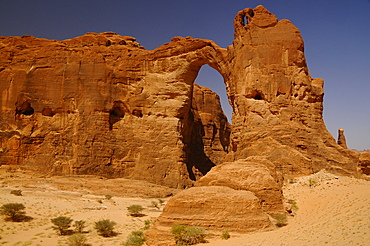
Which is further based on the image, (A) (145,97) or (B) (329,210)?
(A) (145,97)

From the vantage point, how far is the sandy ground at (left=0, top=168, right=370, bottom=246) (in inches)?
405

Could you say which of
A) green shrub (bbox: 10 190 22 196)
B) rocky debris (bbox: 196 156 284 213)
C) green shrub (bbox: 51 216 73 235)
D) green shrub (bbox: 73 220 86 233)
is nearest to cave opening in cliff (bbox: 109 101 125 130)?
green shrub (bbox: 10 190 22 196)

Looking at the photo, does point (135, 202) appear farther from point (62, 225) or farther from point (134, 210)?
point (62, 225)

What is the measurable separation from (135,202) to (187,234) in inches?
569

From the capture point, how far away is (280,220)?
1280 centimetres

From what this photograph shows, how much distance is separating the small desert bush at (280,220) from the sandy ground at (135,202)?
0.28m

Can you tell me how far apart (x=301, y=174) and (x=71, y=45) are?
24.1 meters

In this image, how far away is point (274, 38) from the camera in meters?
25.8

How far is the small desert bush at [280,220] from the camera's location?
12.5 metres

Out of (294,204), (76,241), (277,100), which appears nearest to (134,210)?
(76,241)

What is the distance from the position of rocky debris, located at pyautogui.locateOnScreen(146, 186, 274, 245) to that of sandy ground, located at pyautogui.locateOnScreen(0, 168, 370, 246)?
1.57 feet

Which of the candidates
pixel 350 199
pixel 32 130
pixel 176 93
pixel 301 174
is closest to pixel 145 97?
pixel 176 93

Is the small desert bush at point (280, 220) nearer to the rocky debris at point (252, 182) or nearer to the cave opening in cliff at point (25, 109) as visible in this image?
the rocky debris at point (252, 182)

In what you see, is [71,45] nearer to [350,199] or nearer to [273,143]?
[273,143]
